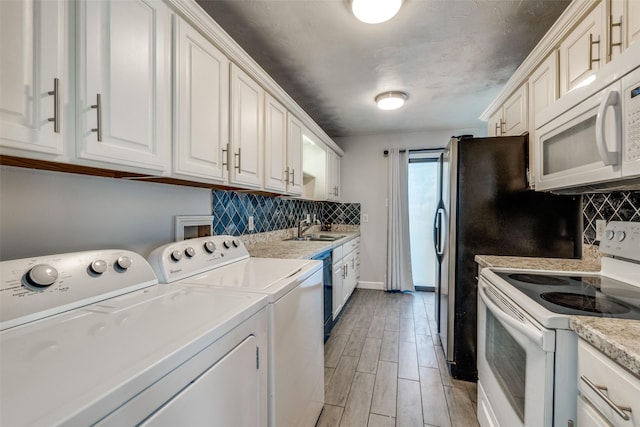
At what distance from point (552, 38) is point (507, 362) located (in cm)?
185

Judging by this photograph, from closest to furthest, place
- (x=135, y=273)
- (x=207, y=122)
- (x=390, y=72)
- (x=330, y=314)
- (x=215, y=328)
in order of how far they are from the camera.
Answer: (x=215, y=328) → (x=135, y=273) → (x=207, y=122) → (x=390, y=72) → (x=330, y=314)

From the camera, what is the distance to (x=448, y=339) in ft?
6.86

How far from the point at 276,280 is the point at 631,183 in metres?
1.63

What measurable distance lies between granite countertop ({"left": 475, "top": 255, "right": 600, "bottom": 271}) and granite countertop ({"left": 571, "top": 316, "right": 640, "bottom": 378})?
0.77m

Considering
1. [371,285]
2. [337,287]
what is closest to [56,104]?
[337,287]

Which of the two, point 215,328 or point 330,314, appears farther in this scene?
point 330,314

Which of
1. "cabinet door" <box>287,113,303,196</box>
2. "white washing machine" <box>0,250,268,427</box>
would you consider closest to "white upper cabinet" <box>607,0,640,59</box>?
"white washing machine" <box>0,250,268,427</box>

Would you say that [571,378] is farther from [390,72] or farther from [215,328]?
[390,72]

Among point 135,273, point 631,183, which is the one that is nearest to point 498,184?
point 631,183

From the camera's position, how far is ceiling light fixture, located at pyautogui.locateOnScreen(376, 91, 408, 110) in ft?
8.93

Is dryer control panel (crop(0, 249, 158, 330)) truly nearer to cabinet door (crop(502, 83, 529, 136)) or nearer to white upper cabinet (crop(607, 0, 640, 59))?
white upper cabinet (crop(607, 0, 640, 59))

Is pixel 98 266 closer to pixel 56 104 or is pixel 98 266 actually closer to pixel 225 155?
pixel 56 104

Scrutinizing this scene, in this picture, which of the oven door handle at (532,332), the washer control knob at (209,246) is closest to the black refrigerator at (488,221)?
the oven door handle at (532,332)

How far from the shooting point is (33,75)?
2.42 feet
